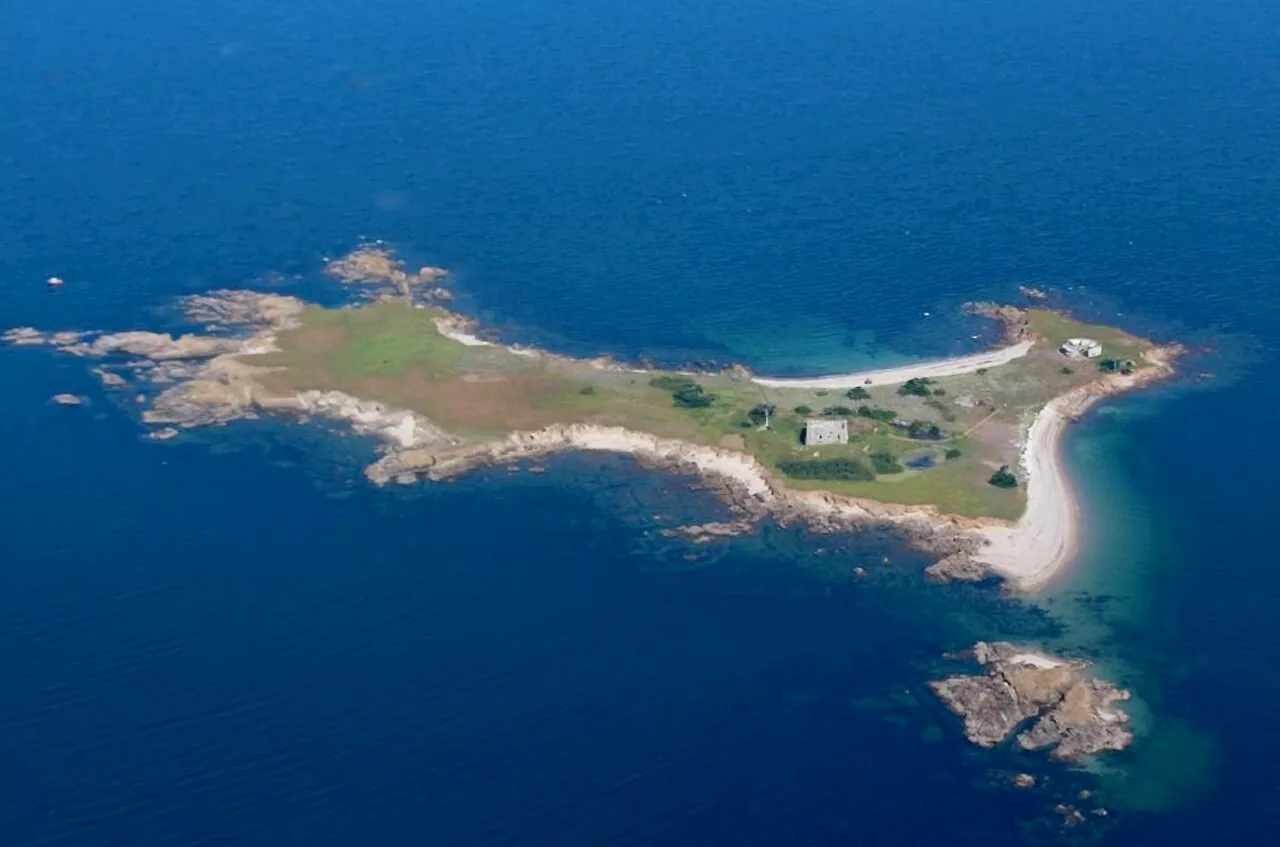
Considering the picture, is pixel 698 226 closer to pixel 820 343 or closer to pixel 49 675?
pixel 820 343

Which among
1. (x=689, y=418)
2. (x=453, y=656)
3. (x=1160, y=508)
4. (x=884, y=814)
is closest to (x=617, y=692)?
(x=453, y=656)

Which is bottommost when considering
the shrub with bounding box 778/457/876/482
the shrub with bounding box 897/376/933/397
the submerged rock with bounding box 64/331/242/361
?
the shrub with bounding box 778/457/876/482

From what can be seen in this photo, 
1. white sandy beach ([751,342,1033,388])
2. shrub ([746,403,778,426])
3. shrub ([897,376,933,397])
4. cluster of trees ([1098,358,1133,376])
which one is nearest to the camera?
shrub ([746,403,778,426])

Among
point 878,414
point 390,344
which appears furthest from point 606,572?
point 390,344

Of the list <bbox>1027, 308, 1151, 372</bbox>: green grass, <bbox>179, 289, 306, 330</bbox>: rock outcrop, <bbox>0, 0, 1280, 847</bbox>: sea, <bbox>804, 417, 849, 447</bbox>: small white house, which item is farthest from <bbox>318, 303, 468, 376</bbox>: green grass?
<bbox>1027, 308, 1151, 372</bbox>: green grass

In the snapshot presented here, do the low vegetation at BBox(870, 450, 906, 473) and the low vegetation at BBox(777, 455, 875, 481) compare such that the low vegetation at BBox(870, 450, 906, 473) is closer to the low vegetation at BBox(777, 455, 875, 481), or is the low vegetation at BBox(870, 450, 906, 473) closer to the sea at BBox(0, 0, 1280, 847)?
the low vegetation at BBox(777, 455, 875, 481)

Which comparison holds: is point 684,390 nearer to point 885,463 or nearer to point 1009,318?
point 885,463

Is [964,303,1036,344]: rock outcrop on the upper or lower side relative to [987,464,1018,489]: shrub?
upper
